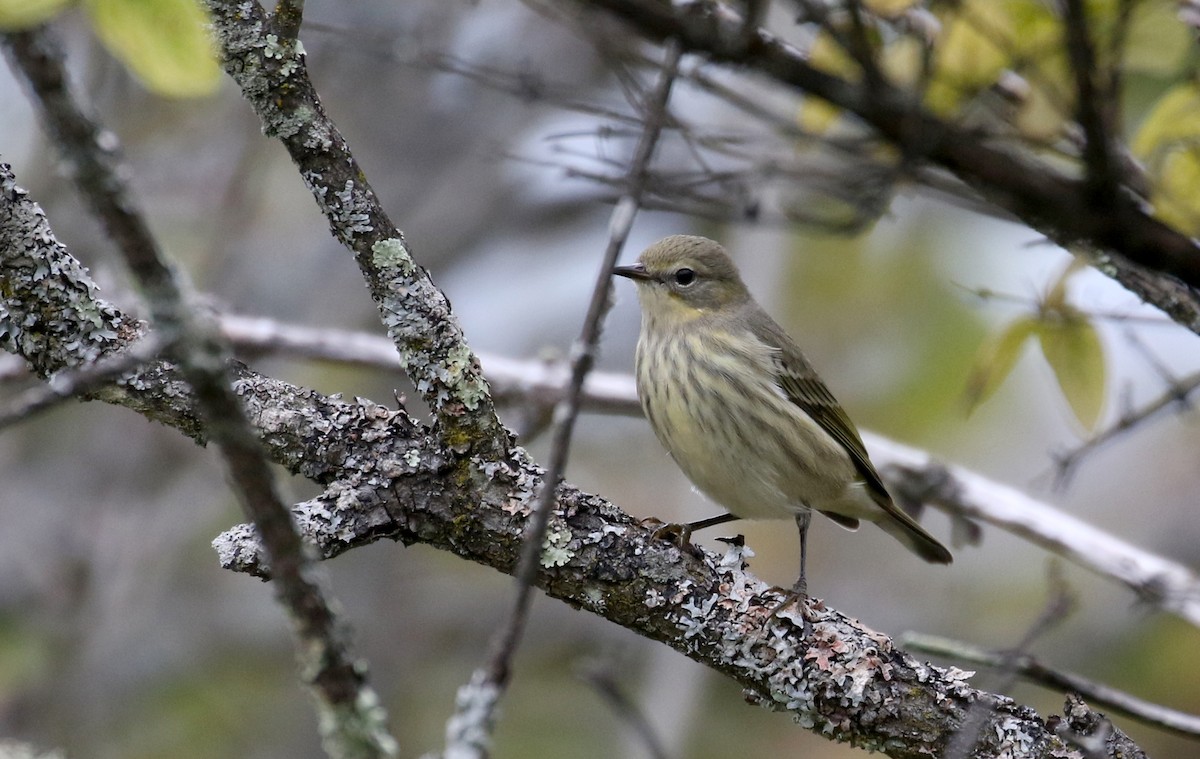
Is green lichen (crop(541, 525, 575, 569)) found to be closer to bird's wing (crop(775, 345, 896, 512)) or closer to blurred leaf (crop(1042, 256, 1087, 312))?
blurred leaf (crop(1042, 256, 1087, 312))

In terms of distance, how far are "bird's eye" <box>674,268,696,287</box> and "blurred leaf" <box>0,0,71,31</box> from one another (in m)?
3.84

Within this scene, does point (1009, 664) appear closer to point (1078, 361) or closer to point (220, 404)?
point (1078, 361)

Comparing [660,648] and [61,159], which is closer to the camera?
[61,159]

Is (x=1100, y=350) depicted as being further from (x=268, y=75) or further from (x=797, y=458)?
(x=268, y=75)

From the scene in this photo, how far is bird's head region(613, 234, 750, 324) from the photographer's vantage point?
509cm

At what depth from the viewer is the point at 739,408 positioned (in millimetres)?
4543

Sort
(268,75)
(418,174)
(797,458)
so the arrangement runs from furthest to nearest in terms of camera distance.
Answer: (418,174)
(797,458)
(268,75)

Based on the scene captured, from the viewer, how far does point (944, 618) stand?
812 centimetres

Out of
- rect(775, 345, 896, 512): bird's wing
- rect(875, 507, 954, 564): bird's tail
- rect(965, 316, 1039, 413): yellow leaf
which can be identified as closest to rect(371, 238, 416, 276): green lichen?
rect(965, 316, 1039, 413): yellow leaf

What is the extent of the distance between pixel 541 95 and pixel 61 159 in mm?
1780

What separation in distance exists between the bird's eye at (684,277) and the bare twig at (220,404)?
11.8ft

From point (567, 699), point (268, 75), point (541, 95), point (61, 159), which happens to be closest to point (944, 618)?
point (567, 699)

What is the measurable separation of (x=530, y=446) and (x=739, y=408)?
251 cm

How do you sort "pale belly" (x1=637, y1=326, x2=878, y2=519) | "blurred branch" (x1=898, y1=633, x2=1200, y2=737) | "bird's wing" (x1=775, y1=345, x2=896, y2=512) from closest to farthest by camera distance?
"blurred branch" (x1=898, y1=633, x2=1200, y2=737) → "pale belly" (x1=637, y1=326, x2=878, y2=519) → "bird's wing" (x1=775, y1=345, x2=896, y2=512)
